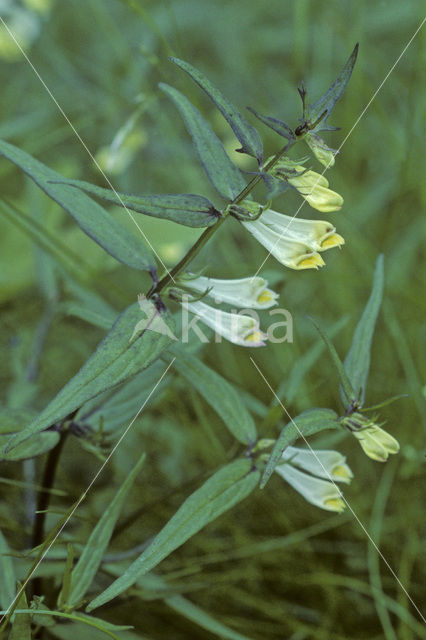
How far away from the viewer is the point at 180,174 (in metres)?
1.37

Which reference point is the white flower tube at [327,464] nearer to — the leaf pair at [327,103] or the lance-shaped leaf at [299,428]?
the lance-shaped leaf at [299,428]

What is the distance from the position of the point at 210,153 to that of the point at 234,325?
15 cm

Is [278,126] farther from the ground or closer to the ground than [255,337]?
farther from the ground

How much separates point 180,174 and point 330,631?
0.93 meters

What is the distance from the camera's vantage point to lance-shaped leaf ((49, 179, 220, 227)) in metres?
0.44

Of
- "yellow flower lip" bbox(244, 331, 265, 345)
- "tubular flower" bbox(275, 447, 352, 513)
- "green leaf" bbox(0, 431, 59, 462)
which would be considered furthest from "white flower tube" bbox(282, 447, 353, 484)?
"green leaf" bbox(0, 431, 59, 462)

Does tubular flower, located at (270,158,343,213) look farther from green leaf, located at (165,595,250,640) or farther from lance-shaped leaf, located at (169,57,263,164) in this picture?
green leaf, located at (165,595,250,640)

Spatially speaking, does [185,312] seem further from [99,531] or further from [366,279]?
[366,279]

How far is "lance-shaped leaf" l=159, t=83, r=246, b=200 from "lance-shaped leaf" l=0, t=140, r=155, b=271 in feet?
A: 0.29

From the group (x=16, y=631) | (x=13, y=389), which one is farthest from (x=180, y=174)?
(x=16, y=631)

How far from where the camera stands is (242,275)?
1072 mm

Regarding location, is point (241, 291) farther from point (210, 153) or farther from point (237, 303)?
point (210, 153)

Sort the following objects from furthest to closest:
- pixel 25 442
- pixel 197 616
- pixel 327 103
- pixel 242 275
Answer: pixel 242 275 < pixel 197 616 < pixel 25 442 < pixel 327 103

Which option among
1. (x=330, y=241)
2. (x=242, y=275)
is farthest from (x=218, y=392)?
(x=242, y=275)
